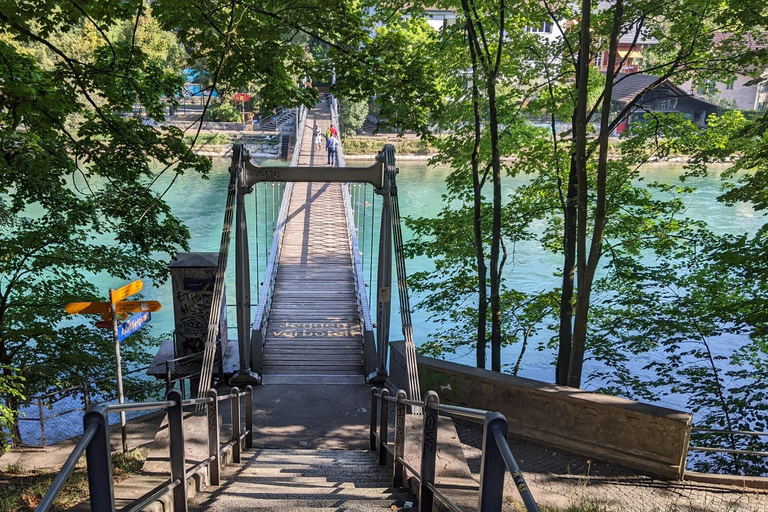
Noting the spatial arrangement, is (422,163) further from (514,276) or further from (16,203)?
(16,203)

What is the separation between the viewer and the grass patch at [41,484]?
13.3 ft

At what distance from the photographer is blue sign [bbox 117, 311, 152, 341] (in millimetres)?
5719

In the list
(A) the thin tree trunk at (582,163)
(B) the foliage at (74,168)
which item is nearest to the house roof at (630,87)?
(A) the thin tree trunk at (582,163)

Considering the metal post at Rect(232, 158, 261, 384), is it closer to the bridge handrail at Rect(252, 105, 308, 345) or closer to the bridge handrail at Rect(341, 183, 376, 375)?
the bridge handrail at Rect(252, 105, 308, 345)

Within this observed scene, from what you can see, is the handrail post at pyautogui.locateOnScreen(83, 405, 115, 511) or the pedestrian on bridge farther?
the pedestrian on bridge

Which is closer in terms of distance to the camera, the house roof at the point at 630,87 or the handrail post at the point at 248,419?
the handrail post at the point at 248,419

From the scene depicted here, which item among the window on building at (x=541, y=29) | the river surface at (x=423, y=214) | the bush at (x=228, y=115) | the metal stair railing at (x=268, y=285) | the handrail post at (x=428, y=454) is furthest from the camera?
the bush at (x=228, y=115)

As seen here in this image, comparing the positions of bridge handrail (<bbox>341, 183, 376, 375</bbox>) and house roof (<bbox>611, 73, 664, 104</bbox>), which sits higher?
house roof (<bbox>611, 73, 664, 104</bbox>)

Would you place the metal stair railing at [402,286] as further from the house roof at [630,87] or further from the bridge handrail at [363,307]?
the house roof at [630,87]

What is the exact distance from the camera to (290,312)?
12.0m

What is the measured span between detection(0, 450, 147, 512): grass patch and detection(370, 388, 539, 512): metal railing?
6.17ft

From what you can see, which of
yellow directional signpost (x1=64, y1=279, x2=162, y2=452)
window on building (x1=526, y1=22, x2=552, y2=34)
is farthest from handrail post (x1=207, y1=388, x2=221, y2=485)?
window on building (x1=526, y1=22, x2=552, y2=34)

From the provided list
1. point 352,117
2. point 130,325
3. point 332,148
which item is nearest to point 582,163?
point 130,325

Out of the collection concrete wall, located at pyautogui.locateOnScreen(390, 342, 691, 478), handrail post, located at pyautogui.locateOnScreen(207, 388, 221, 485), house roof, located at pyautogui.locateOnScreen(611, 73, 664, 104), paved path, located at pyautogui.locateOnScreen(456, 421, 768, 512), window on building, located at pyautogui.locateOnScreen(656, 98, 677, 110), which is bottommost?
paved path, located at pyautogui.locateOnScreen(456, 421, 768, 512)
